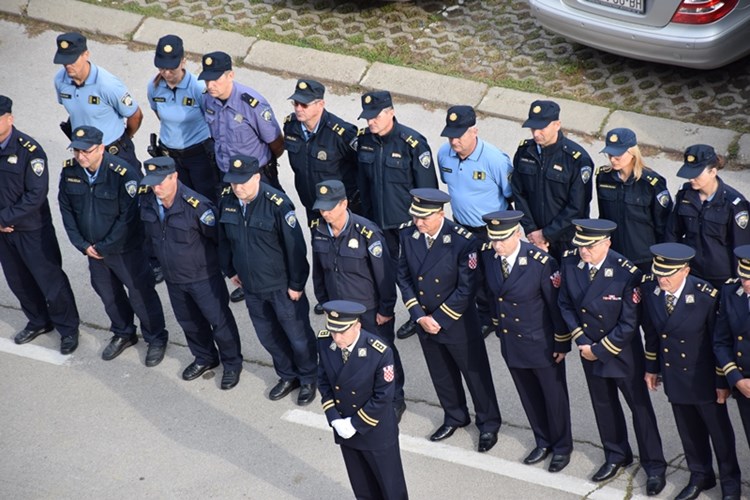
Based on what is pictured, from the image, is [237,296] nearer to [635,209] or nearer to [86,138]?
[86,138]

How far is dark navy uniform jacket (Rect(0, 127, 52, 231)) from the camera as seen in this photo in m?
8.70

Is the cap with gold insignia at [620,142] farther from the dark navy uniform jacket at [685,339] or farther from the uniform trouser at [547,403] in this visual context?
the uniform trouser at [547,403]

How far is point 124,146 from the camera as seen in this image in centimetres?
956

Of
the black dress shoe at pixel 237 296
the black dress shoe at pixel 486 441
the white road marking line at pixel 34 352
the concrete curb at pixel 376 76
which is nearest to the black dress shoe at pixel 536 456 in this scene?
the black dress shoe at pixel 486 441

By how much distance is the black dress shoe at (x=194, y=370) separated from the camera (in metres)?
8.82

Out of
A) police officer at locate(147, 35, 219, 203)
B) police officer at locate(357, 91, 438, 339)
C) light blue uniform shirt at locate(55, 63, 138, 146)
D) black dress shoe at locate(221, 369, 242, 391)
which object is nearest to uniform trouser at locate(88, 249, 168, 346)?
black dress shoe at locate(221, 369, 242, 391)

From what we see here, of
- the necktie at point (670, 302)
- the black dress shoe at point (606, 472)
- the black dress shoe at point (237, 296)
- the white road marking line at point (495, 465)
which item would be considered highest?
the necktie at point (670, 302)

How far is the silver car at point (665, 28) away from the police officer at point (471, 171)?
2633mm

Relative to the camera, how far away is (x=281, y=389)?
855 centimetres

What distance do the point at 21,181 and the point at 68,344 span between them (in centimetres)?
127

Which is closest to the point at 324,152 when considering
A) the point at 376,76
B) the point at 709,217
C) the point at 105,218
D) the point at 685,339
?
the point at 105,218

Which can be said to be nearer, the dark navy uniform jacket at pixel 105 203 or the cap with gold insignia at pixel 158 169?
the cap with gold insignia at pixel 158 169

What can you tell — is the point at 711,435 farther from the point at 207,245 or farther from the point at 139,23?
the point at 139,23

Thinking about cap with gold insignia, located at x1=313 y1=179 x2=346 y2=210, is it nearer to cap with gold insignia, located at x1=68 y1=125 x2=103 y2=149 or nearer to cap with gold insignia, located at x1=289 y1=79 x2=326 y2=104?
cap with gold insignia, located at x1=289 y1=79 x2=326 y2=104
